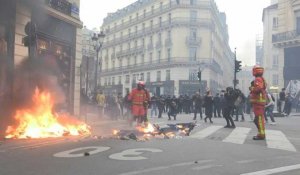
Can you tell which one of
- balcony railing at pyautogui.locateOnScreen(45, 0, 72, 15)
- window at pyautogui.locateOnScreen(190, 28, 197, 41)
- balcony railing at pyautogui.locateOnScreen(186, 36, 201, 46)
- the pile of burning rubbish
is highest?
window at pyautogui.locateOnScreen(190, 28, 197, 41)

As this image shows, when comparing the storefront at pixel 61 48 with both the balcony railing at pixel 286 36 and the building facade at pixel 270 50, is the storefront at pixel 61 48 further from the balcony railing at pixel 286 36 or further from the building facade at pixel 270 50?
the building facade at pixel 270 50

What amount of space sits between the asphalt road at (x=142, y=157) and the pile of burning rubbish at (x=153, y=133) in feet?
1.42

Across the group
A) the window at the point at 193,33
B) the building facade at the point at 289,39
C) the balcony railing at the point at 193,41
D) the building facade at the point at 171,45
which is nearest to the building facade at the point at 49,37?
the building facade at the point at 289,39

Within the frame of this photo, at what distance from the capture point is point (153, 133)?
984 cm

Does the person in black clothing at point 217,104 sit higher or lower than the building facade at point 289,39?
lower

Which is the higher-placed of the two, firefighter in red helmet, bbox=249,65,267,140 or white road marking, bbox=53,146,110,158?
firefighter in red helmet, bbox=249,65,267,140

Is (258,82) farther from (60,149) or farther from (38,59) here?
(38,59)

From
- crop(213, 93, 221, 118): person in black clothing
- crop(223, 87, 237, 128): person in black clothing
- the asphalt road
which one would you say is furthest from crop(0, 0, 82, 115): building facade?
crop(213, 93, 221, 118): person in black clothing

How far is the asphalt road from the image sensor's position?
563 cm

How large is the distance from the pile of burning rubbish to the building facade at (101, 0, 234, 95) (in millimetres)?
40108

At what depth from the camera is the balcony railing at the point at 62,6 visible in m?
15.9

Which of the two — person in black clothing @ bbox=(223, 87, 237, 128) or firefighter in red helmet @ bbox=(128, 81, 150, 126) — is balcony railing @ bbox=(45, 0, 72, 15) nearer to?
firefighter in red helmet @ bbox=(128, 81, 150, 126)

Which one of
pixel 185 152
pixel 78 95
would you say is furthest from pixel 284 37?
pixel 185 152

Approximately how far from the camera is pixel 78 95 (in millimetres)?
19156
